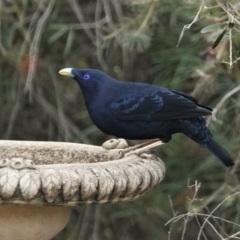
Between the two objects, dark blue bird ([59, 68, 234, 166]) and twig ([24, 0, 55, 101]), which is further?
twig ([24, 0, 55, 101])

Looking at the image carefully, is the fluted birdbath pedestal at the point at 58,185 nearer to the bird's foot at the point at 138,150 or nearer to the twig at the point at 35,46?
the bird's foot at the point at 138,150

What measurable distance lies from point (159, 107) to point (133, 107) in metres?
0.12

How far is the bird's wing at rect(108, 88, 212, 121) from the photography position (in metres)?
3.34

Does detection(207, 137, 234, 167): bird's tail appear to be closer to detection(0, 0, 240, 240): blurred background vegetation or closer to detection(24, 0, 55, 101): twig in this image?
detection(0, 0, 240, 240): blurred background vegetation

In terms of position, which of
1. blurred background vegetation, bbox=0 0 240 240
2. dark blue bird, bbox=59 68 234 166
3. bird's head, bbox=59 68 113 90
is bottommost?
blurred background vegetation, bbox=0 0 240 240

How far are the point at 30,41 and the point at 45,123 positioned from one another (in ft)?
2.31

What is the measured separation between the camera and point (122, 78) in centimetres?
506

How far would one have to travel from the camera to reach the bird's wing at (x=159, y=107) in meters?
3.34

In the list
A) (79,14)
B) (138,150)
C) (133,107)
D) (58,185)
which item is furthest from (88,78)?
(79,14)

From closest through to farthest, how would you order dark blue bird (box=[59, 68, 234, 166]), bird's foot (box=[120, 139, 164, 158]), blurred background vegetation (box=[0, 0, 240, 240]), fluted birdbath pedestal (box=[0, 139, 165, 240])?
fluted birdbath pedestal (box=[0, 139, 165, 240]) < bird's foot (box=[120, 139, 164, 158]) < dark blue bird (box=[59, 68, 234, 166]) < blurred background vegetation (box=[0, 0, 240, 240])

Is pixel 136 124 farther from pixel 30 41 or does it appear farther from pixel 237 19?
pixel 30 41

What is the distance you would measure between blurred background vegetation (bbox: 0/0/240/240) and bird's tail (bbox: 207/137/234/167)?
73 cm

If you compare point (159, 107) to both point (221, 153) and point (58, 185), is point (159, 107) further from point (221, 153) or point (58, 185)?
point (58, 185)

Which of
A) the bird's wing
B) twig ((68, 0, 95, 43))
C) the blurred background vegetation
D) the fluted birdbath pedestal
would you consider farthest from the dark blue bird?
twig ((68, 0, 95, 43))
